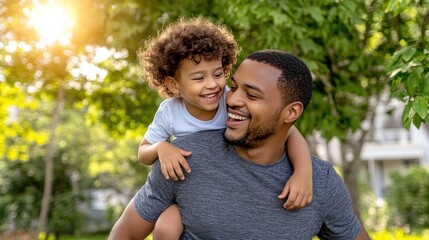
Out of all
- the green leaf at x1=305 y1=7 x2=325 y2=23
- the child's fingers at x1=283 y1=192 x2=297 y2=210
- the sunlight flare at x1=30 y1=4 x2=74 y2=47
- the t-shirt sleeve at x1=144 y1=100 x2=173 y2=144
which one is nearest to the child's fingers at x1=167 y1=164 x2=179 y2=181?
the t-shirt sleeve at x1=144 y1=100 x2=173 y2=144

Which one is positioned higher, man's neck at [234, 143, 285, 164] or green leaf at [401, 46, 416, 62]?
green leaf at [401, 46, 416, 62]

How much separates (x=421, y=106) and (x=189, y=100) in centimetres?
135

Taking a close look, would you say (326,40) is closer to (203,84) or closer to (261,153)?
(203,84)

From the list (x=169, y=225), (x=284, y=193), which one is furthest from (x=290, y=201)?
(x=169, y=225)

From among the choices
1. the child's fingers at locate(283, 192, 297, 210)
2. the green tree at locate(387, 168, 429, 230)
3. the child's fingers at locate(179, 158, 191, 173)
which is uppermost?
the child's fingers at locate(179, 158, 191, 173)

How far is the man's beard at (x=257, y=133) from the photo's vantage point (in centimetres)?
281

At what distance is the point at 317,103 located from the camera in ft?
21.1

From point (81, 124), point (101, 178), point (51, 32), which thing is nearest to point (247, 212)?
point (51, 32)

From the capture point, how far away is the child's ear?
328 cm

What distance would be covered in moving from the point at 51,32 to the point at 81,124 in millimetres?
15730

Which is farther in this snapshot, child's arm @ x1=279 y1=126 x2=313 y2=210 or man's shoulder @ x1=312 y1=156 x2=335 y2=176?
man's shoulder @ x1=312 y1=156 x2=335 y2=176

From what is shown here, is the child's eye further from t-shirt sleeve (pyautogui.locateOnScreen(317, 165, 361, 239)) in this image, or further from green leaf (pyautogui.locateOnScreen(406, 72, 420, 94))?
green leaf (pyautogui.locateOnScreen(406, 72, 420, 94))

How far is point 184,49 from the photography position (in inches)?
122

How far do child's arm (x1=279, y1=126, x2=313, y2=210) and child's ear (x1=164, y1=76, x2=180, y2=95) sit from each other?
0.68 meters
